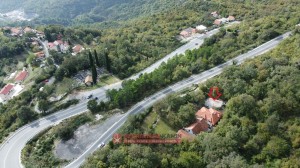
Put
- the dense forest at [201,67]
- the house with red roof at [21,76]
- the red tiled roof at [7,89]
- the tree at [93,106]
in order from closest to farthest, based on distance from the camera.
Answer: the dense forest at [201,67]
the tree at [93,106]
the red tiled roof at [7,89]
the house with red roof at [21,76]

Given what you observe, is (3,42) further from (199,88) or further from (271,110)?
(271,110)

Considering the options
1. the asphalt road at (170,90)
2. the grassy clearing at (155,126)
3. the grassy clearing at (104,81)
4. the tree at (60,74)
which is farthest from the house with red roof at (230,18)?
the grassy clearing at (155,126)

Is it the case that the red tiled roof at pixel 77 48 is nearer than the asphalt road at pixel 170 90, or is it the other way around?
the asphalt road at pixel 170 90

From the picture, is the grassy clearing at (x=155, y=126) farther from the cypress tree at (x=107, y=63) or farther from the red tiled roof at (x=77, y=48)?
the red tiled roof at (x=77, y=48)

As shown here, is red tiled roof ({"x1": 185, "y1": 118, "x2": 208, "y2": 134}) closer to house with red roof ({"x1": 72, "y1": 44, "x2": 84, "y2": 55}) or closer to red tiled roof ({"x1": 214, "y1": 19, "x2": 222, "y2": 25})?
house with red roof ({"x1": 72, "y1": 44, "x2": 84, "y2": 55})

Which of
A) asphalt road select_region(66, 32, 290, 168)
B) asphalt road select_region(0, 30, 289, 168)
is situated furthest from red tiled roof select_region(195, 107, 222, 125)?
asphalt road select_region(0, 30, 289, 168)
